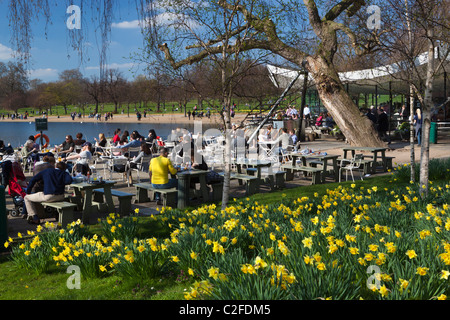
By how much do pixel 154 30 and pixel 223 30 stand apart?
466cm

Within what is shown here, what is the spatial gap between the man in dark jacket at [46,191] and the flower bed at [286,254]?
6.12 ft

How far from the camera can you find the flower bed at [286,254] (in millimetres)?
3400

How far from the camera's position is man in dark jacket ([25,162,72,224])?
323 inches

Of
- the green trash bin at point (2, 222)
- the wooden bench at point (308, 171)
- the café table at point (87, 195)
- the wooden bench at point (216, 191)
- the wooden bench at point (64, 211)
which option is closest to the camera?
the green trash bin at point (2, 222)

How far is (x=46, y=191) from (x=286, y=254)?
18.4ft

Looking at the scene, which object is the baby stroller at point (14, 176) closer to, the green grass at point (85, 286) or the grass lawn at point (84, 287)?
the green grass at point (85, 286)

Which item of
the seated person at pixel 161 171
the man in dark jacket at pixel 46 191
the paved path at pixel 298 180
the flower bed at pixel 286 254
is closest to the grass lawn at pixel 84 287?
the flower bed at pixel 286 254

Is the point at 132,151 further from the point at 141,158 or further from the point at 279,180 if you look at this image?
the point at 279,180

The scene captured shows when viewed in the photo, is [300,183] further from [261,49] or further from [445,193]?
[445,193]

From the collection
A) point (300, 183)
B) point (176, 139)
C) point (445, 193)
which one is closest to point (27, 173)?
point (176, 139)

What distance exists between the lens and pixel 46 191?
823cm

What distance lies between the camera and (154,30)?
3.92 m

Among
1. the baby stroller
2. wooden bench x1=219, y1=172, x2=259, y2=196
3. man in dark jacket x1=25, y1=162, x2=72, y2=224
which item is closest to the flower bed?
man in dark jacket x1=25, y1=162, x2=72, y2=224
